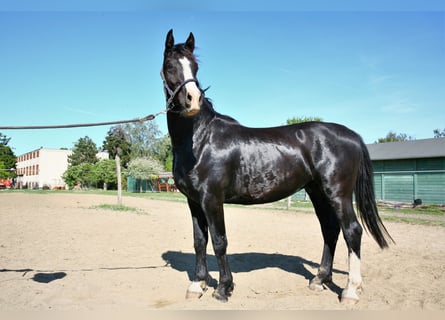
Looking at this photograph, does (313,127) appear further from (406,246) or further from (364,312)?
(406,246)

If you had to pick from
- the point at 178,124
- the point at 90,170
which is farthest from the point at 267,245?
the point at 90,170

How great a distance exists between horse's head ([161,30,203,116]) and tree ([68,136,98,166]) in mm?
80400

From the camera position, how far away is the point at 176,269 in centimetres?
577

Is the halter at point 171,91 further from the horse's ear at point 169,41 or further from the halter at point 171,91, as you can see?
the horse's ear at point 169,41

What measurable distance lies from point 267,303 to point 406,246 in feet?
17.4

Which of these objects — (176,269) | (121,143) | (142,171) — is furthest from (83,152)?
(176,269)

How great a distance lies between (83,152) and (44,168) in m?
9.94

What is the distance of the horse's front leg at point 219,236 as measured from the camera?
4102 millimetres

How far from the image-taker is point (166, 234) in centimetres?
930

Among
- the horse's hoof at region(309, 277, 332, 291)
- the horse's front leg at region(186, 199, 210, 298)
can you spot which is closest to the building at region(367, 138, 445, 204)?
the horse's hoof at region(309, 277, 332, 291)

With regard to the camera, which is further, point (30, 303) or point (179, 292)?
point (179, 292)

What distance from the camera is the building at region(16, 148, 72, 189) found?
241 ft

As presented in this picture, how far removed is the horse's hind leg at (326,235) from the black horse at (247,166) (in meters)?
0.11

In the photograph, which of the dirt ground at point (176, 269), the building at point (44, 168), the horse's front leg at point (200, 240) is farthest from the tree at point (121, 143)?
the horse's front leg at point (200, 240)
